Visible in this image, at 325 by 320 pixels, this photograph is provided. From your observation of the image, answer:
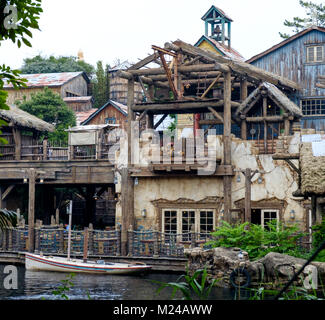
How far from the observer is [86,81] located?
61.2 m

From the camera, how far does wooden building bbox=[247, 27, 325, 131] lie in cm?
3188

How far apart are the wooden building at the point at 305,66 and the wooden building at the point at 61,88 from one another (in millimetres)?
25987

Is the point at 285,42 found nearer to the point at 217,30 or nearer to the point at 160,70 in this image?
the point at 217,30

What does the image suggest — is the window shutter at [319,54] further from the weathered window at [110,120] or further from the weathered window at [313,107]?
→ the weathered window at [110,120]

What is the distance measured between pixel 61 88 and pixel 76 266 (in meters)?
34.2

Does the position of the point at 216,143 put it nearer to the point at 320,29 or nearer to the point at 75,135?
the point at 75,135

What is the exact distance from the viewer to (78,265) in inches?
919

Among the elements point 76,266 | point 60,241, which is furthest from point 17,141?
point 76,266

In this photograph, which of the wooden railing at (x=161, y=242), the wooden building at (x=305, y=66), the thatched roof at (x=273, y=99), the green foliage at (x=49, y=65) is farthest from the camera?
the green foliage at (x=49, y=65)

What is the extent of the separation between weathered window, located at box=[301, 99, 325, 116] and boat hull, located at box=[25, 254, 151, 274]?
534 inches

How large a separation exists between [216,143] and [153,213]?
4358 millimetres

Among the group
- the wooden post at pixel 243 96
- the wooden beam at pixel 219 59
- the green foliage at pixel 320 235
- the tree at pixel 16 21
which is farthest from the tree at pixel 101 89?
the tree at pixel 16 21

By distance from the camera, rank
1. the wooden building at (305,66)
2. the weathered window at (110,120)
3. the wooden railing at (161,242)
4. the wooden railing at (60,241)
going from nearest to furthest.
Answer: the wooden railing at (161,242) → the wooden railing at (60,241) → the wooden building at (305,66) → the weathered window at (110,120)

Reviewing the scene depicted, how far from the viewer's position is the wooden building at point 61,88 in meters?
54.4
